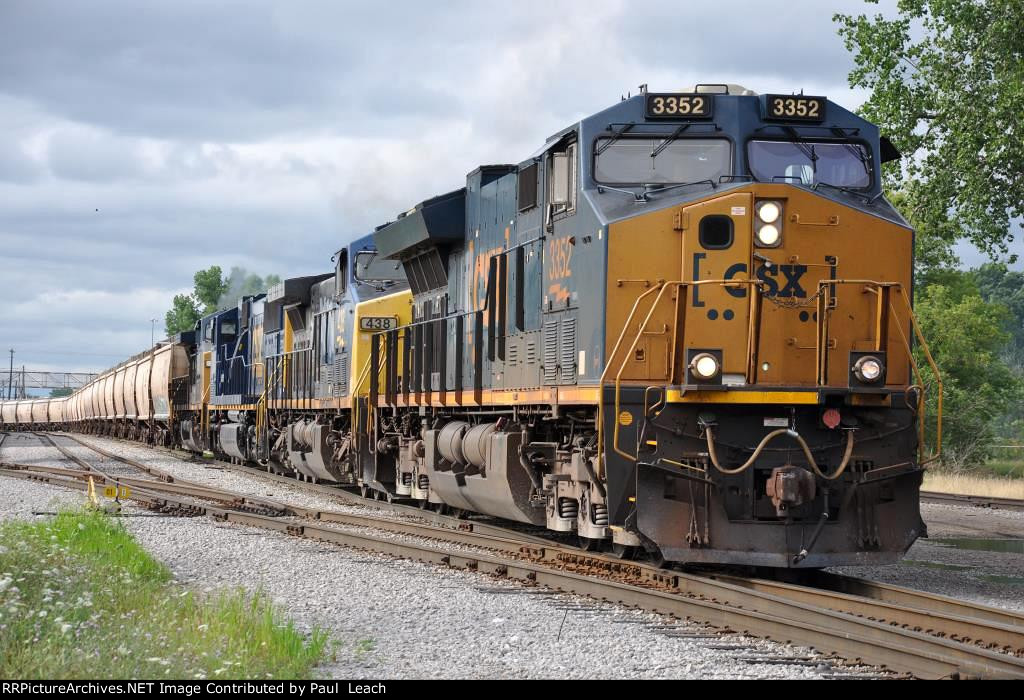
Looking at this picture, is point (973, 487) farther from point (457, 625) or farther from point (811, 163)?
point (457, 625)

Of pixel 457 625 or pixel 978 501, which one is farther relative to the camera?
pixel 978 501

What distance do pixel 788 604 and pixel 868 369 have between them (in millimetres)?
2173

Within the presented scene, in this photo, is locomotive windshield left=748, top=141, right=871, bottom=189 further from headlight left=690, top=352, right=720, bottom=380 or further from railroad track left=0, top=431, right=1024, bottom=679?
railroad track left=0, top=431, right=1024, bottom=679

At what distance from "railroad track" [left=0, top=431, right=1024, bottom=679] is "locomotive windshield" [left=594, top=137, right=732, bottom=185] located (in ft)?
10.4

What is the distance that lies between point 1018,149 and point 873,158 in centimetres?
1267

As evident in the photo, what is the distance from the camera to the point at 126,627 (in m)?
6.91

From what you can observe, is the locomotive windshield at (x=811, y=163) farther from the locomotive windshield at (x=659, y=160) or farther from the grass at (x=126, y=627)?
the grass at (x=126, y=627)

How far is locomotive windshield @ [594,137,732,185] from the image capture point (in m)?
9.80

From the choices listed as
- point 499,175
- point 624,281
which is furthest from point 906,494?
point 499,175

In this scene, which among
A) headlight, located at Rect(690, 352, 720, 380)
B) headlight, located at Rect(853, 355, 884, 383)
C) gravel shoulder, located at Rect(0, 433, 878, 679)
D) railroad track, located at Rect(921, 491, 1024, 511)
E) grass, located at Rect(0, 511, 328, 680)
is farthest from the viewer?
railroad track, located at Rect(921, 491, 1024, 511)

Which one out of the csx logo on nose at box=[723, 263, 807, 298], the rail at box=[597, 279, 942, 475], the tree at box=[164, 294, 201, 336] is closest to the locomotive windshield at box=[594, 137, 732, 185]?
the csx logo on nose at box=[723, 263, 807, 298]

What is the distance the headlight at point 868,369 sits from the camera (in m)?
9.16

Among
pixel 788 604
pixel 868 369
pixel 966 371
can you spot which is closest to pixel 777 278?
pixel 868 369

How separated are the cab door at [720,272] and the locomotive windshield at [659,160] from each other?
55cm
